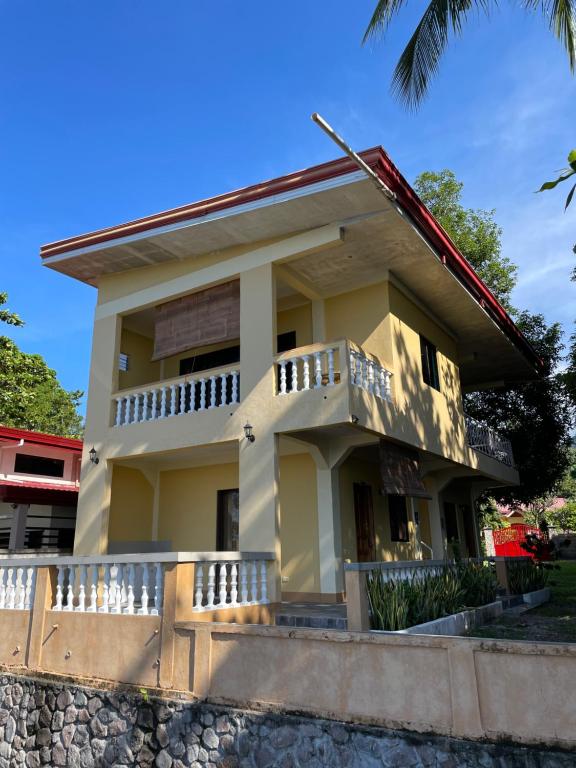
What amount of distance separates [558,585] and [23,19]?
1811 cm

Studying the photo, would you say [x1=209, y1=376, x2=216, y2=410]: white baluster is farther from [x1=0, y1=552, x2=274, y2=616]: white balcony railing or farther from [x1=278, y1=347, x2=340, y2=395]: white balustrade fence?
[x1=0, y1=552, x2=274, y2=616]: white balcony railing

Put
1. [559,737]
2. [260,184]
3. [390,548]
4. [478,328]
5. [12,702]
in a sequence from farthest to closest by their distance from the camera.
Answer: [478,328]
[390,548]
[260,184]
[12,702]
[559,737]

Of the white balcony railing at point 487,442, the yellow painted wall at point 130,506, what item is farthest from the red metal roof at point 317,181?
the yellow painted wall at point 130,506

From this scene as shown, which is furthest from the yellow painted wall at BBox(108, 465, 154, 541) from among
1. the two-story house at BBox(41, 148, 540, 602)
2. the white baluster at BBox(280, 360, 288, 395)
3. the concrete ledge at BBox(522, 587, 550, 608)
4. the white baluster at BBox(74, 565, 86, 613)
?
the concrete ledge at BBox(522, 587, 550, 608)

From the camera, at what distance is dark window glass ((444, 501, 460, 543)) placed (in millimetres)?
16350

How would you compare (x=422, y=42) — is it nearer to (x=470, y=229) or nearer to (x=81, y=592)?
(x=81, y=592)

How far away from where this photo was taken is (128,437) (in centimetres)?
1104

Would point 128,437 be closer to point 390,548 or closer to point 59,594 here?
point 59,594

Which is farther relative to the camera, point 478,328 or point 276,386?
point 478,328

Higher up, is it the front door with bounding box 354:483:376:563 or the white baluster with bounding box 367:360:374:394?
the white baluster with bounding box 367:360:374:394

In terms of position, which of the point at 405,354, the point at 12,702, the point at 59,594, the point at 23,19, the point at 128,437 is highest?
the point at 23,19

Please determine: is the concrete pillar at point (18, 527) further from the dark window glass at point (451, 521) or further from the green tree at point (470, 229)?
the green tree at point (470, 229)

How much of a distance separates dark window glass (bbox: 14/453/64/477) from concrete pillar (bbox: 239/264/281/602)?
24.5 ft

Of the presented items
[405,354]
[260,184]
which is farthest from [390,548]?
[260,184]
